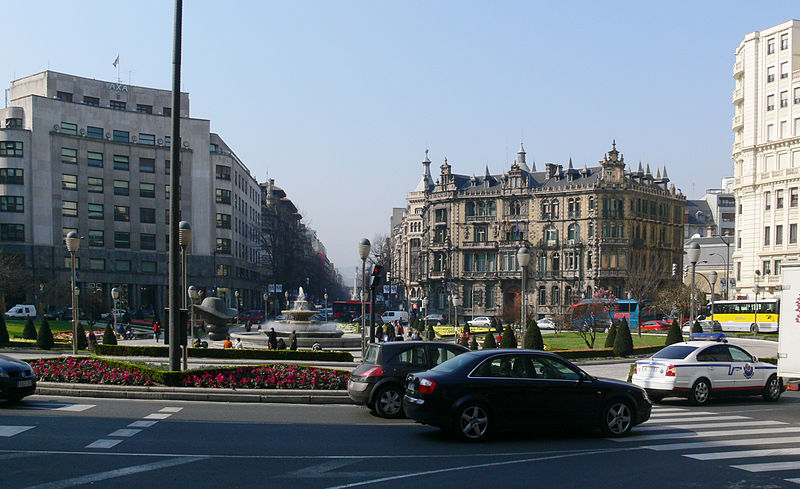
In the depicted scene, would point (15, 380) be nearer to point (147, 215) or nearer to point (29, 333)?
point (29, 333)

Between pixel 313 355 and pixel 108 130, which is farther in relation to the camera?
pixel 108 130

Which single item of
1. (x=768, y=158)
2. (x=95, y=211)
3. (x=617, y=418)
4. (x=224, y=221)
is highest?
(x=768, y=158)

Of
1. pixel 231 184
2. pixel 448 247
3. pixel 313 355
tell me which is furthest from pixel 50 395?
pixel 448 247

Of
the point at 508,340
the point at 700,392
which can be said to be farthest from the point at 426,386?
the point at 508,340

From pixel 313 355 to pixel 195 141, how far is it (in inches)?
2458

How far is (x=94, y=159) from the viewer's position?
268ft

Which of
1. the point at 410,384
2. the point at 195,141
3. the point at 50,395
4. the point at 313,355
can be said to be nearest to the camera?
the point at 410,384

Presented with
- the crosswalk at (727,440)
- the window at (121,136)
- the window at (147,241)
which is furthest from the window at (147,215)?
the crosswalk at (727,440)

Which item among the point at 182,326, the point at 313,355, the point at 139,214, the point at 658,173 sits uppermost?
the point at 658,173

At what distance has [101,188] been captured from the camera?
3233 inches

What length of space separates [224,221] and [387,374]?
79368mm

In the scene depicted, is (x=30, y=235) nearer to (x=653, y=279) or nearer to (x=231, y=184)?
(x=231, y=184)

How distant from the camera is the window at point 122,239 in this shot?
83.1m

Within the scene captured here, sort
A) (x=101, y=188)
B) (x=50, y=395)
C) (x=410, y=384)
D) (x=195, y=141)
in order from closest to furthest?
(x=410, y=384) < (x=50, y=395) < (x=101, y=188) < (x=195, y=141)
